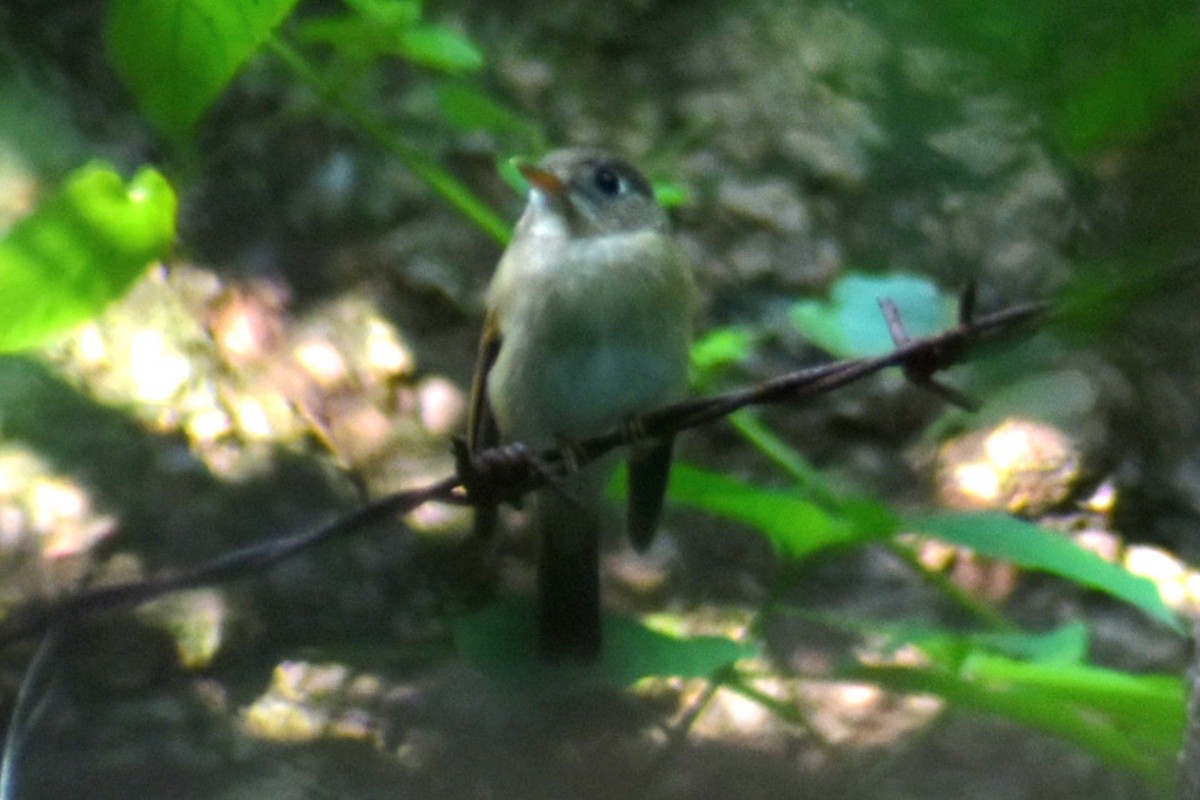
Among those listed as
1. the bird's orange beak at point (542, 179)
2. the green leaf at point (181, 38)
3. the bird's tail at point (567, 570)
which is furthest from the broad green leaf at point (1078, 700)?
the green leaf at point (181, 38)

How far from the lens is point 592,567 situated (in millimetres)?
1839

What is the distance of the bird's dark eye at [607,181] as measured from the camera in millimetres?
1896

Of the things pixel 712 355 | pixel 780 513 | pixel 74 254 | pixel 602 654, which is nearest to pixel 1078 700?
pixel 780 513

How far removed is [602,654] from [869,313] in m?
0.52

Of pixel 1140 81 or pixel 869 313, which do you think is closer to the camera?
pixel 1140 81

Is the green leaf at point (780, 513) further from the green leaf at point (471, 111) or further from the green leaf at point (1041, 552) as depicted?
the green leaf at point (471, 111)

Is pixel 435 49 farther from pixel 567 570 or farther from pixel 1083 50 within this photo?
pixel 1083 50

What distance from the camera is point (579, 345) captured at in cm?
174

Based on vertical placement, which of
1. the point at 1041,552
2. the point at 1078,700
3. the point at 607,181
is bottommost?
the point at 1078,700

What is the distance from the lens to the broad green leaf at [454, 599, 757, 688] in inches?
53.1

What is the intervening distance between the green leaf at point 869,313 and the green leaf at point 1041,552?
0.92 ft

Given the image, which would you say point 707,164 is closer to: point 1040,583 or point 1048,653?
point 1040,583

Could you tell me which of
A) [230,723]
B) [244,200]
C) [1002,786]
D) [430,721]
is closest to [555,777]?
[430,721]

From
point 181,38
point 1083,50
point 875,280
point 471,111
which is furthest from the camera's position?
point 471,111
